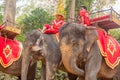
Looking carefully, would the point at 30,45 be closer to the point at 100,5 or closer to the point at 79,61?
the point at 79,61

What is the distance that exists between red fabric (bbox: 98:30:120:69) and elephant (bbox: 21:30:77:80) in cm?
85

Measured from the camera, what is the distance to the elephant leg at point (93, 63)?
18.8 feet

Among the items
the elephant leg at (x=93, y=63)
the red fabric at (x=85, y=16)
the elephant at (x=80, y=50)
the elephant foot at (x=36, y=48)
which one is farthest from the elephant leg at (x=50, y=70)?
the red fabric at (x=85, y=16)

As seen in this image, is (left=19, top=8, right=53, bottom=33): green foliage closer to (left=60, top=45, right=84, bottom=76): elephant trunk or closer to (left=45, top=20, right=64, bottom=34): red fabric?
(left=45, top=20, right=64, bottom=34): red fabric

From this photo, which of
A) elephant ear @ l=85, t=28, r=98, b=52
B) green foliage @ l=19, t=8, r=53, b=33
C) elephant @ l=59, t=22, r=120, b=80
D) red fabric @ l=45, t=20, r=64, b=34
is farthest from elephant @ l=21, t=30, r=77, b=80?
green foliage @ l=19, t=8, r=53, b=33

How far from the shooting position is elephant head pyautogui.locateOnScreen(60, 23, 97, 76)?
5449 mm

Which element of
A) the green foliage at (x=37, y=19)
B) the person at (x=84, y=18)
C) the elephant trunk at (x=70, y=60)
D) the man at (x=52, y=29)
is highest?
the person at (x=84, y=18)

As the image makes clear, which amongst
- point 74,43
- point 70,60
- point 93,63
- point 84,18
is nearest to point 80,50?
point 74,43

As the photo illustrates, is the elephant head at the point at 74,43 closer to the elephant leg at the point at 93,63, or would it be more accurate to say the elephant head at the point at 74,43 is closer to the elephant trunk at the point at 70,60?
the elephant trunk at the point at 70,60

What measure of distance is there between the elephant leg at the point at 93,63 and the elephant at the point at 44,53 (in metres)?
0.68

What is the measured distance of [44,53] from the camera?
6.09 metres

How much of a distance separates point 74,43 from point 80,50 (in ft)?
0.53

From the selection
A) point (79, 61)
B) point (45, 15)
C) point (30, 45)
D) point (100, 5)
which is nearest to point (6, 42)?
point (30, 45)

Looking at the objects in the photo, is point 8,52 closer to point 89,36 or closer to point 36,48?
point 36,48
